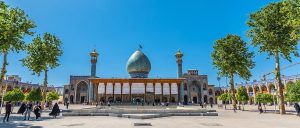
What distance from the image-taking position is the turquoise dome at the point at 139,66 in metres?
62.9

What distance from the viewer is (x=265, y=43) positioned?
2545 cm

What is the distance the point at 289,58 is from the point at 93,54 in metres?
53.8

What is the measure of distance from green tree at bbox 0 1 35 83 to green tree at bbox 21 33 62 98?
6017mm

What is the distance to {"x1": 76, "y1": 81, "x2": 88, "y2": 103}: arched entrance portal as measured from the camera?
233 ft

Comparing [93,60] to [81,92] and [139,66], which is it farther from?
[139,66]

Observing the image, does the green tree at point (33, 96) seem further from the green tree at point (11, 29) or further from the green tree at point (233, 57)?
the green tree at point (233, 57)

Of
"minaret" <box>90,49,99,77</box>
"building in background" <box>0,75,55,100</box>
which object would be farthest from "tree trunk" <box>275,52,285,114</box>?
"building in background" <box>0,75,55,100</box>

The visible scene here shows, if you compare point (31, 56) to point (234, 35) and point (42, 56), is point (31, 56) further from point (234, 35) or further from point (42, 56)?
point (234, 35)

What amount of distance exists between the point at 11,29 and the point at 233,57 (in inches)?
1102

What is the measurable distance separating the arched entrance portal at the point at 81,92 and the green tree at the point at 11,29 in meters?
47.2

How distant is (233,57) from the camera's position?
33.2 m

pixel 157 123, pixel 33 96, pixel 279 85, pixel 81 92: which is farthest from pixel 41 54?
pixel 81 92

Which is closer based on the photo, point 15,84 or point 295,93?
point 295,93

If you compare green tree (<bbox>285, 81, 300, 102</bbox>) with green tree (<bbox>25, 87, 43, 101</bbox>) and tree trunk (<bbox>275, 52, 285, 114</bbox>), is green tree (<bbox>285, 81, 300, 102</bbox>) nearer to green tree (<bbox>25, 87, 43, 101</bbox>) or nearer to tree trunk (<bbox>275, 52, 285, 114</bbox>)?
tree trunk (<bbox>275, 52, 285, 114</bbox>)
